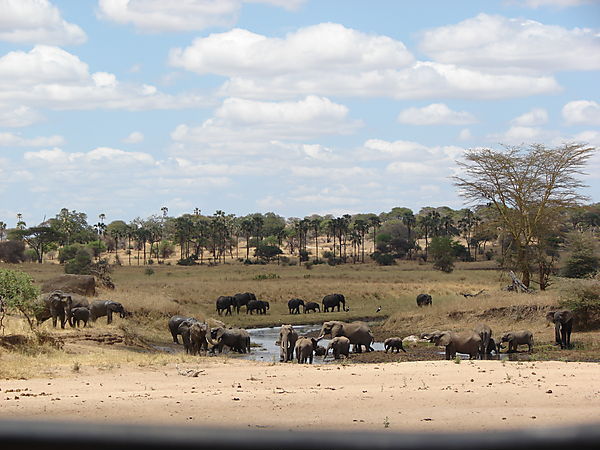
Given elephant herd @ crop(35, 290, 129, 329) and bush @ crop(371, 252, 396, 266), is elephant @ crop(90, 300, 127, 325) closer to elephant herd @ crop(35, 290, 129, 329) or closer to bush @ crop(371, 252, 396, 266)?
elephant herd @ crop(35, 290, 129, 329)

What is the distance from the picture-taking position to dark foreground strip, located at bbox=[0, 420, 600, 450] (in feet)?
2.93

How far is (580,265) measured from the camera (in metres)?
50.4

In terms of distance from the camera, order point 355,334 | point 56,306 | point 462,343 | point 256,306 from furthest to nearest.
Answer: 1. point 256,306
2. point 355,334
3. point 56,306
4. point 462,343

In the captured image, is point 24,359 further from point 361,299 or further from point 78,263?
point 78,263

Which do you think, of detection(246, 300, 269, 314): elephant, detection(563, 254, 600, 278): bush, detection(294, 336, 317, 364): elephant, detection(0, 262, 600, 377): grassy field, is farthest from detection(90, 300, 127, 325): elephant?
detection(563, 254, 600, 278): bush

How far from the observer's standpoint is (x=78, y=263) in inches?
2985

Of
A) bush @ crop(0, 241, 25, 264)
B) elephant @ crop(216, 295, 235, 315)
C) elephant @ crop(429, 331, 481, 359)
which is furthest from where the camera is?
bush @ crop(0, 241, 25, 264)

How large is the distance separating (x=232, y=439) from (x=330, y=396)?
15.4 metres

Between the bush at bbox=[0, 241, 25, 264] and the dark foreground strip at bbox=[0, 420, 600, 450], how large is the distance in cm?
10964

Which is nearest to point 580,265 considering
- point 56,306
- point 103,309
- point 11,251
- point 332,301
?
point 332,301

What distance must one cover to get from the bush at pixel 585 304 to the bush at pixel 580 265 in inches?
621

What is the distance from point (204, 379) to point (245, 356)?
1191 centimetres

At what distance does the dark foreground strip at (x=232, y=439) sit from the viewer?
0.89 metres

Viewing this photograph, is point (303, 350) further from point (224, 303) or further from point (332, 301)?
point (332, 301)
